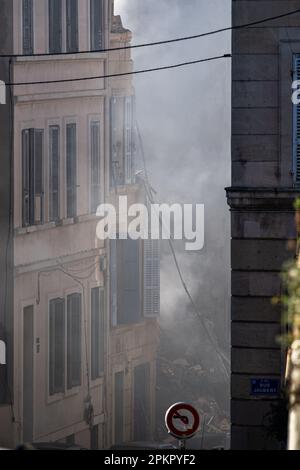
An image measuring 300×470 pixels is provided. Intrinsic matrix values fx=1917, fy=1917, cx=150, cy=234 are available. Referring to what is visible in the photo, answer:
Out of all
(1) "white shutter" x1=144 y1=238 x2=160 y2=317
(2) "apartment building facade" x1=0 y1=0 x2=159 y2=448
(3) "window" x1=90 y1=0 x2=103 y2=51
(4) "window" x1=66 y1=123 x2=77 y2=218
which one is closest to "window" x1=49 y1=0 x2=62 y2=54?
(2) "apartment building facade" x1=0 y1=0 x2=159 y2=448

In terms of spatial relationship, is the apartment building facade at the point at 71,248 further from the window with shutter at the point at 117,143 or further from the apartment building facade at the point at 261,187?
the apartment building facade at the point at 261,187

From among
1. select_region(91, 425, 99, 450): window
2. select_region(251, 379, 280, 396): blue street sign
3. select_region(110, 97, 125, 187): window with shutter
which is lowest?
select_region(91, 425, 99, 450): window

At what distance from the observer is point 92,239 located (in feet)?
147

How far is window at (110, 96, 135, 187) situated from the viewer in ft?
153

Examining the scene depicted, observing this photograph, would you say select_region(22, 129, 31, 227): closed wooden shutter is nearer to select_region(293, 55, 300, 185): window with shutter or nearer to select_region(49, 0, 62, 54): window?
select_region(49, 0, 62, 54): window

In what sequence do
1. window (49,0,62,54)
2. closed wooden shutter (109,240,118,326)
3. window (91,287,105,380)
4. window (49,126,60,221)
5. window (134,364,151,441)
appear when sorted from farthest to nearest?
window (134,364,151,441) → closed wooden shutter (109,240,118,326) → window (91,287,105,380) → window (49,126,60,221) → window (49,0,62,54)

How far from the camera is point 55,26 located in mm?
42188

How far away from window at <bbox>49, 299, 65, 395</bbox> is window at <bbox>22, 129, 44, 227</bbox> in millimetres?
2105

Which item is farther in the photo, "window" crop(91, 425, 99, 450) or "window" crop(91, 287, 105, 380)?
"window" crop(91, 287, 105, 380)

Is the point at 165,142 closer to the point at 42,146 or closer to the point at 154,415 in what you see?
the point at 154,415

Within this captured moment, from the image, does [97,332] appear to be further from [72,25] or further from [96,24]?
[72,25]

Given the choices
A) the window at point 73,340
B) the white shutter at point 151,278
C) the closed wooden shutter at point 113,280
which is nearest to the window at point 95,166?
the closed wooden shutter at point 113,280

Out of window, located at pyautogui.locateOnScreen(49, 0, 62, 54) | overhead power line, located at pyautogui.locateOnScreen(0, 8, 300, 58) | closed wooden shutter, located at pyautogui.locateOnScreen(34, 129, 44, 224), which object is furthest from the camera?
window, located at pyautogui.locateOnScreen(49, 0, 62, 54)
